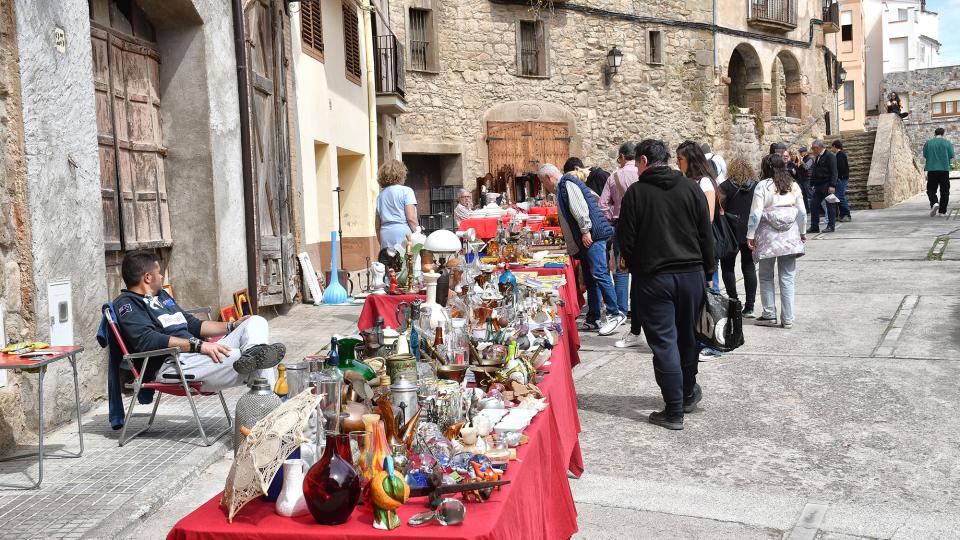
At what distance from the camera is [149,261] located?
541cm

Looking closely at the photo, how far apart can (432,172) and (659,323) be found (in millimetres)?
19241

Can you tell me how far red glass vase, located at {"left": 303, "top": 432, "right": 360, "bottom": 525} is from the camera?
221 centimetres

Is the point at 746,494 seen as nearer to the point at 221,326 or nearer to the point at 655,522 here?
the point at 655,522

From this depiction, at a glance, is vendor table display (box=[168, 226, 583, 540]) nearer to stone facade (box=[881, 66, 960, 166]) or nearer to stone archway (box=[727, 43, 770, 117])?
stone archway (box=[727, 43, 770, 117])

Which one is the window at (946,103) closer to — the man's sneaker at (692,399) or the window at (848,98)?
the window at (848,98)

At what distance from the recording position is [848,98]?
53594 mm

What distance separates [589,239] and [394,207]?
1.89m

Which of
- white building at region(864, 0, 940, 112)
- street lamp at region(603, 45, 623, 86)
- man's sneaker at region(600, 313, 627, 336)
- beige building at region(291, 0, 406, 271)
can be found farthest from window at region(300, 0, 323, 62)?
white building at region(864, 0, 940, 112)

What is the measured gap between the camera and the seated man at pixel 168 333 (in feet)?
17.0

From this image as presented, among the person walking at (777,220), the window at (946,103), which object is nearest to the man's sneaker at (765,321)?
the person walking at (777,220)

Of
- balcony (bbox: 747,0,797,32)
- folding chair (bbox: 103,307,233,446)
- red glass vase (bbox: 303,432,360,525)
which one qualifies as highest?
balcony (bbox: 747,0,797,32)

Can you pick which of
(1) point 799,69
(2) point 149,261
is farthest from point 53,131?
(1) point 799,69

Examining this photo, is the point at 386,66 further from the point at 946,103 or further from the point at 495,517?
the point at 946,103

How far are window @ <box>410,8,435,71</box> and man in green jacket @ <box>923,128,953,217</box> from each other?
455 inches
